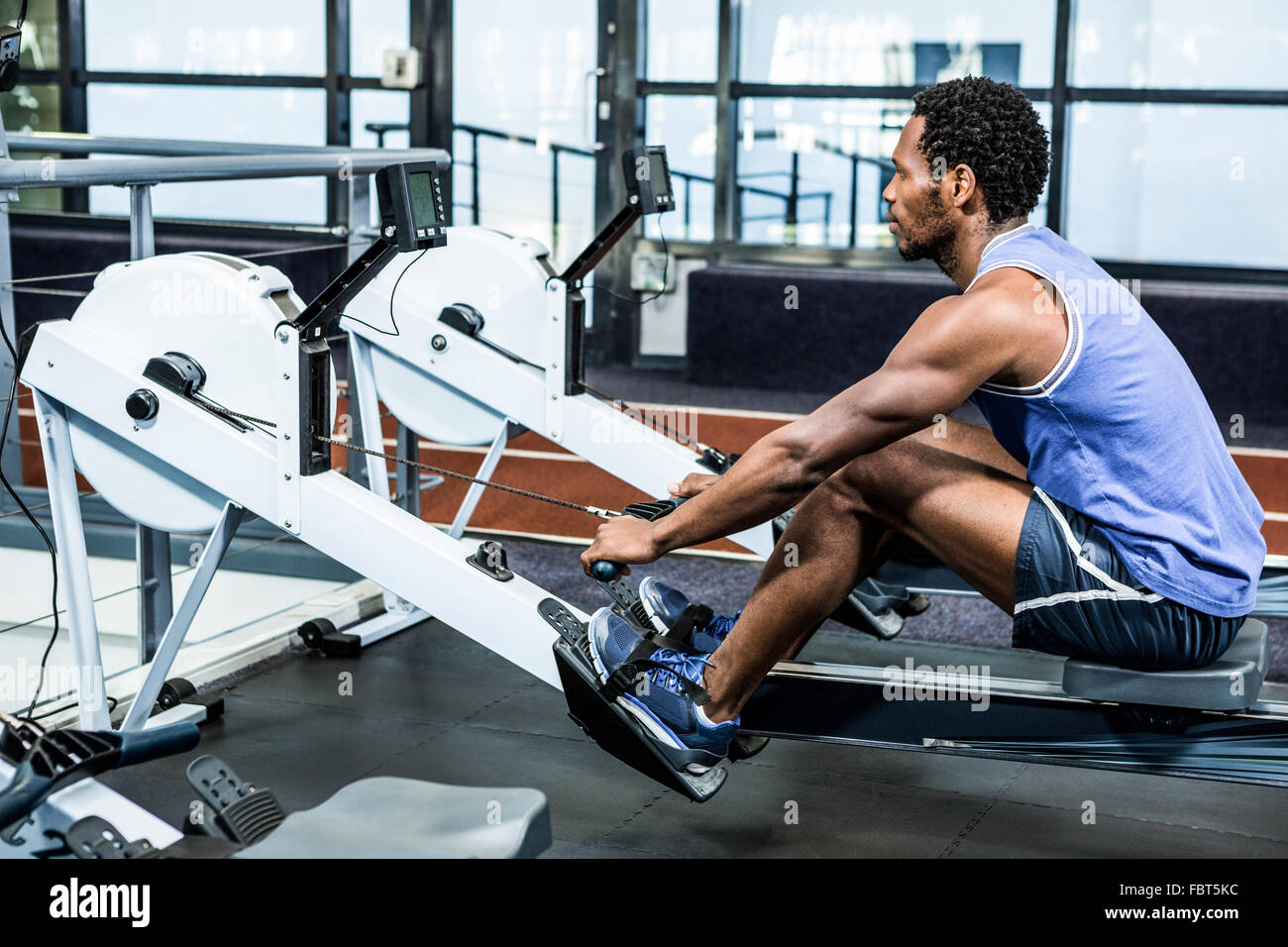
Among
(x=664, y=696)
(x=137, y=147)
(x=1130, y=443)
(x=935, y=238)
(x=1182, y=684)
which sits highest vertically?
(x=137, y=147)

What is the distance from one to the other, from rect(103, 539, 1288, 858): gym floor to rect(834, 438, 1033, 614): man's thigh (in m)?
0.55

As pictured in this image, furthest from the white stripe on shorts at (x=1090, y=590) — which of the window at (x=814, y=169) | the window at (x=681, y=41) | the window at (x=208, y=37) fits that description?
the window at (x=208, y=37)

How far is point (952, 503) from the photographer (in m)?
2.19

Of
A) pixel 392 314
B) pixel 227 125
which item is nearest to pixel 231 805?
pixel 392 314

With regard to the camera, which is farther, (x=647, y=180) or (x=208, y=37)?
(x=208, y=37)

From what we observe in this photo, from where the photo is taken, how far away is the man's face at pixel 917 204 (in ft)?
7.36

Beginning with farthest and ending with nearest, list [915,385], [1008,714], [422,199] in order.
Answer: [422,199], [1008,714], [915,385]

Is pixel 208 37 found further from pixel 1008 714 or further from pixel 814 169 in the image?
pixel 1008 714

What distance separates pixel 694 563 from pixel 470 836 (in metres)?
2.65

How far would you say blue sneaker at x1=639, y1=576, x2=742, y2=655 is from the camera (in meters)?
2.64

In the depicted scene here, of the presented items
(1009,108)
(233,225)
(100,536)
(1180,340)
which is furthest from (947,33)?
(1009,108)

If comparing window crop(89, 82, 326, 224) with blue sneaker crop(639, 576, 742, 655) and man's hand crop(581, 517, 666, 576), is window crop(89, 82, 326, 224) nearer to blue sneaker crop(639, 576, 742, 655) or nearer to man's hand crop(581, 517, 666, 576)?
blue sneaker crop(639, 576, 742, 655)

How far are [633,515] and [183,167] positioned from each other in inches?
46.7
